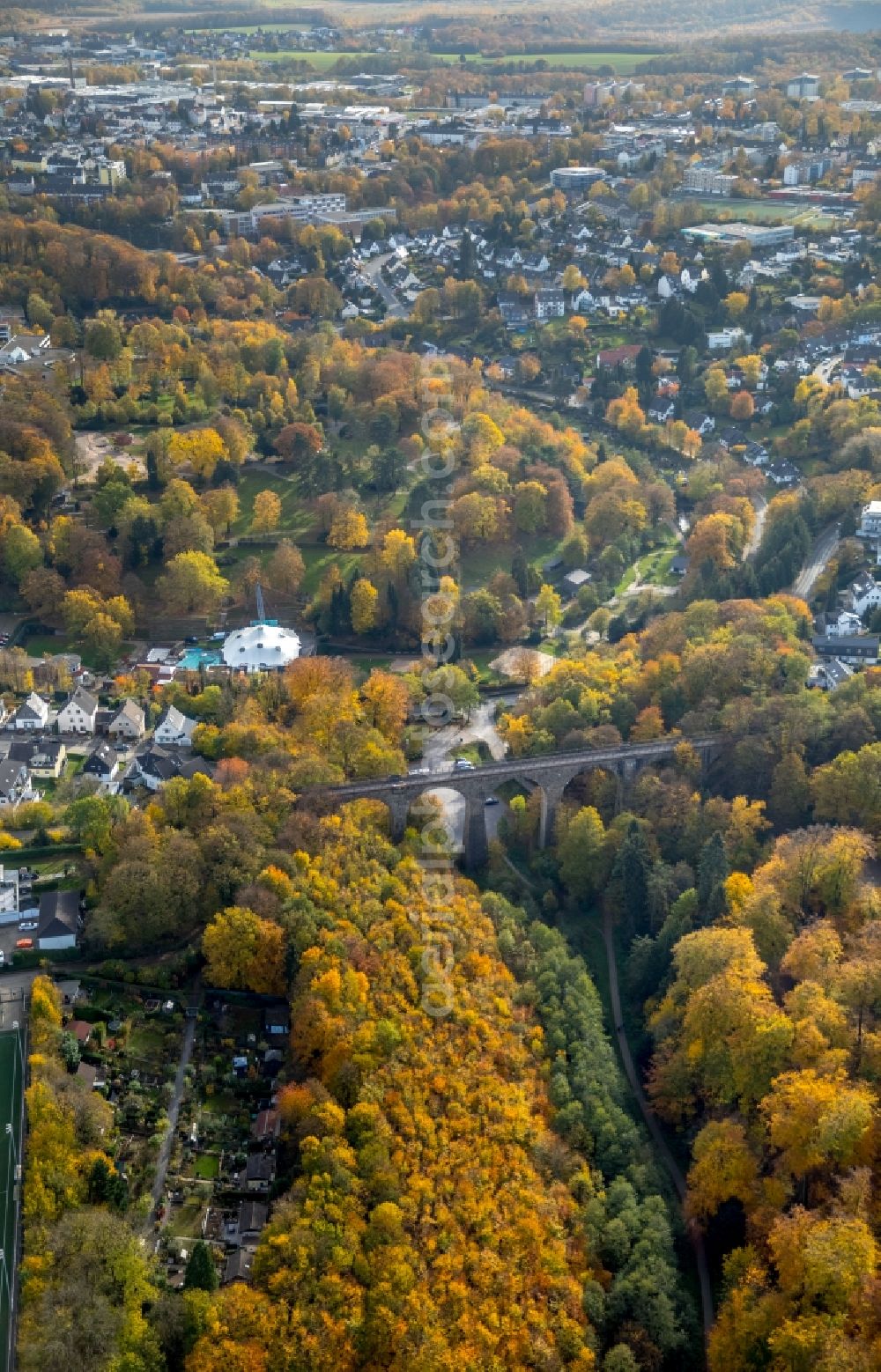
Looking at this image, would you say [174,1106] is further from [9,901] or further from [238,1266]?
[9,901]

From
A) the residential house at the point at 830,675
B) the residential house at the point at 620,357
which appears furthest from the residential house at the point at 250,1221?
the residential house at the point at 620,357

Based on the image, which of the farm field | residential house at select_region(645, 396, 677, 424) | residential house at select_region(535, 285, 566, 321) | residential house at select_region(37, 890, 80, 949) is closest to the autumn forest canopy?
residential house at select_region(37, 890, 80, 949)

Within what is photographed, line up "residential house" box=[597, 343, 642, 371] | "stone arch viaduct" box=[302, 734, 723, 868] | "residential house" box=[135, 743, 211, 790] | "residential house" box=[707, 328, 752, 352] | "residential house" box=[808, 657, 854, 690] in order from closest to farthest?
"stone arch viaduct" box=[302, 734, 723, 868]
"residential house" box=[135, 743, 211, 790]
"residential house" box=[808, 657, 854, 690]
"residential house" box=[597, 343, 642, 371]
"residential house" box=[707, 328, 752, 352]

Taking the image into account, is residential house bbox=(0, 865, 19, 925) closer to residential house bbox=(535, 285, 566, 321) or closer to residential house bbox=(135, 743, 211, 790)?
residential house bbox=(135, 743, 211, 790)

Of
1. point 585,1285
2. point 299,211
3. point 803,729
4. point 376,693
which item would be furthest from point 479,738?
point 299,211

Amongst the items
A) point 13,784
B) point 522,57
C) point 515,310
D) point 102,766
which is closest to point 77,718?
point 102,766

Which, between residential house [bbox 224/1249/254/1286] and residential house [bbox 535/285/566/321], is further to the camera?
residential house [bbox 535/285/566/321]

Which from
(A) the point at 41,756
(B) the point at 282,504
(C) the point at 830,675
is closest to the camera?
(A) the point at 41,756
